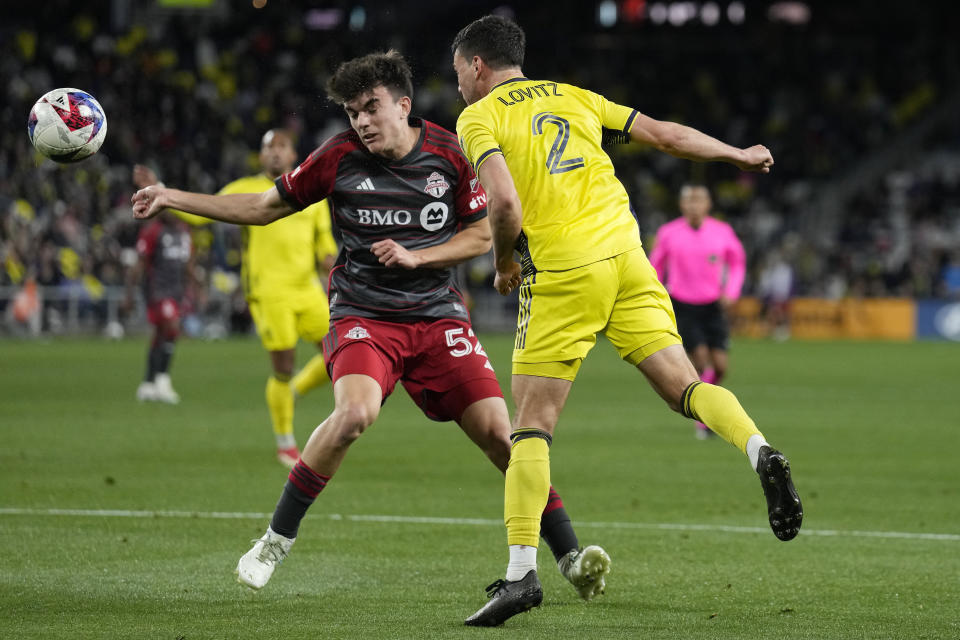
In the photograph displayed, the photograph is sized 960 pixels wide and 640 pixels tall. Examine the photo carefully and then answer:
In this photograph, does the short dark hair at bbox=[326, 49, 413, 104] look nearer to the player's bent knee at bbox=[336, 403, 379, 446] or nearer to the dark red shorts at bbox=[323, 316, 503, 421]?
the dark red shorts at bbox=[323, 316, 503, 421]

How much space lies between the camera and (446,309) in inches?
260

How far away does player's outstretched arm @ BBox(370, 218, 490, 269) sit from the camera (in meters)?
6.05

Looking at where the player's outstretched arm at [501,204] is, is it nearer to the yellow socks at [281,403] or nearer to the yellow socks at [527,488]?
the yellow socks at [527,488]

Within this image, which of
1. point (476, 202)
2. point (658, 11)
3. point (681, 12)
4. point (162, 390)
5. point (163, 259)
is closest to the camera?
point (476, 202)

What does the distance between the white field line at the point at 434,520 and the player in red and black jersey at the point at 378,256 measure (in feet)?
7.23

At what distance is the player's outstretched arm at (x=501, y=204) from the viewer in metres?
5.61

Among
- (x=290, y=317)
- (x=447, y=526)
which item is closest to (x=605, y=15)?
(x=290, y=317)

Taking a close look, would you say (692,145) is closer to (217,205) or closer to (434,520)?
(217,205)

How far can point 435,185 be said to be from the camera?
257 inches

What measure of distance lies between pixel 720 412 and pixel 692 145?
1.15m

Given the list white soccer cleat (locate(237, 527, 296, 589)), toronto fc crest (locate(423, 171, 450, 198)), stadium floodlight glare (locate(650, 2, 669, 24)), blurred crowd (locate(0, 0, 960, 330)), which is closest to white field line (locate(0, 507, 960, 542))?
white soccer cleat (locate(237, 527, 296, 589))

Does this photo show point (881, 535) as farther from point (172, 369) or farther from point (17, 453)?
point (172, 369)

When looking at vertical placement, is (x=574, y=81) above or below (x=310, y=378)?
below

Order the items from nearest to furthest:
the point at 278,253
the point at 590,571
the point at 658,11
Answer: the point at 590,571, the point at 278,253, the point at 658,11
